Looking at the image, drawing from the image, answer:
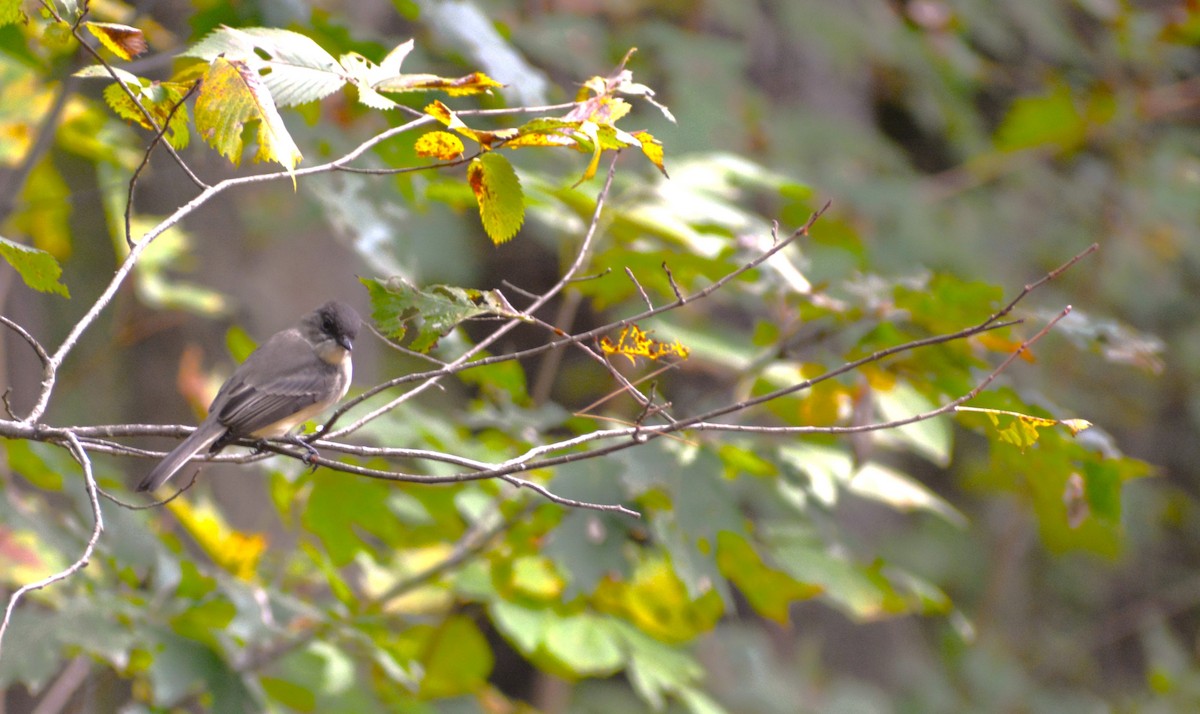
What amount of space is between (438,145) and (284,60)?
9.3 inches

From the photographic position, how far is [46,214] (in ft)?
12.5

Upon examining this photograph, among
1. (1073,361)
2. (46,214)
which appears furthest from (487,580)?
(1073,361)

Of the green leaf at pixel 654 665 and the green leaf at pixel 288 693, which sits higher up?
the green leaf at pixel 288 693

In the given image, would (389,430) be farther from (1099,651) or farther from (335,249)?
(1099,651)

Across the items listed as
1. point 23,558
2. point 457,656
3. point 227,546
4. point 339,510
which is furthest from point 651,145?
point 457,656

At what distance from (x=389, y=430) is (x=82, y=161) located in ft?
6.58

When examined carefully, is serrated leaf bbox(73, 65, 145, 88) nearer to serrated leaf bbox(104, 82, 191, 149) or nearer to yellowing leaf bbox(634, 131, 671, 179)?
serrated leaf bbox(104, 82, 191, 149)

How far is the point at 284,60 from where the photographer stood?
154 centimetres

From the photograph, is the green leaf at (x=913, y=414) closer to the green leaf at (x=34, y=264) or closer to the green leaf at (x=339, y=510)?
the green leaf at (x=339, y=510)

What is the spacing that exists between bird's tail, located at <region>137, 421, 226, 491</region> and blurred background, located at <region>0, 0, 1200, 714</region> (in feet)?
1.54

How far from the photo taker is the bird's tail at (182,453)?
6.50 ft

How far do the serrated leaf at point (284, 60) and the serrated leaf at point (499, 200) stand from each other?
0.22 m

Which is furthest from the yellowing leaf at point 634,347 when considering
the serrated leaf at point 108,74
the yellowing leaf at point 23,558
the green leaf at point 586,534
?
the yellowing leaf at point 23,558

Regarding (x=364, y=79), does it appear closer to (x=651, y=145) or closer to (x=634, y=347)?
(x=651, y=145)
